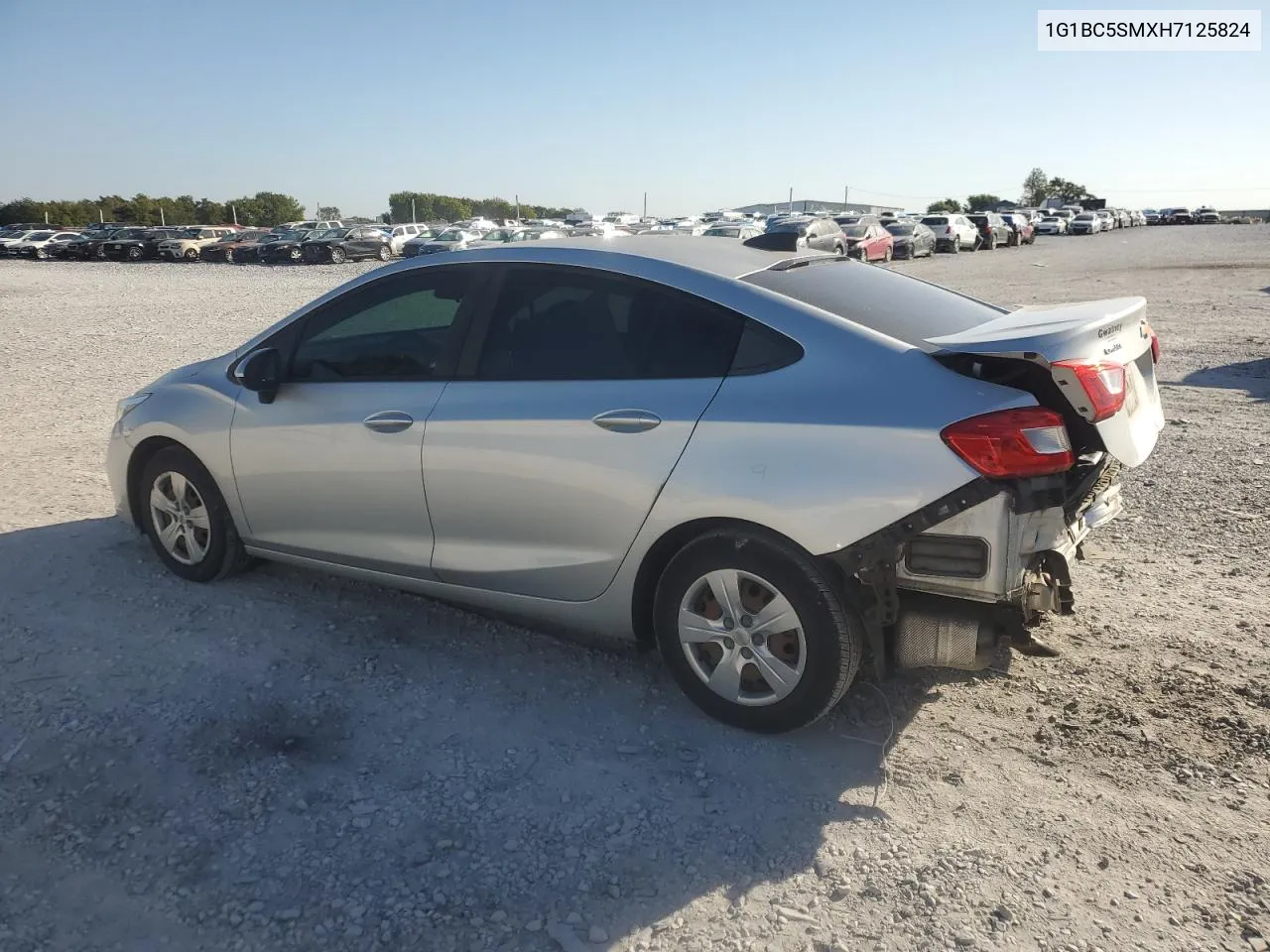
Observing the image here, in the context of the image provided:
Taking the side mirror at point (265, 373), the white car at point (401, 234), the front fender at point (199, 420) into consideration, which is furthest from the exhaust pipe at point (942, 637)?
the white car at point (401, 234)

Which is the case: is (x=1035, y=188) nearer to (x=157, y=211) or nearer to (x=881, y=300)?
(x=157, y=211)

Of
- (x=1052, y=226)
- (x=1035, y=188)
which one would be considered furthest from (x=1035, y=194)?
(x=1052, y=226)

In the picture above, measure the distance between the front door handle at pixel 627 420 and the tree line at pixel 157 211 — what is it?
7456cm

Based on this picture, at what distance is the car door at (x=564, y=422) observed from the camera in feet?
11.6

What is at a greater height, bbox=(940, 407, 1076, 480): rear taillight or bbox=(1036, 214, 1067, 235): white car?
bbox=(1036, 214, 1067, 235): white car

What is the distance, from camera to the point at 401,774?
132 inches

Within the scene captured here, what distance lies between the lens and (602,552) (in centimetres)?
367

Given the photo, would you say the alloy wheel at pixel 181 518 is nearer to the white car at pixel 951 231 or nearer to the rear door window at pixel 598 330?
the rear door window at pixel 598 330

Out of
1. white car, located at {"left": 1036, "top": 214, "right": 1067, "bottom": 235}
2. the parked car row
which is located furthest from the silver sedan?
white car, located at {"left": 1036, "top": 214, "right": 1067, "bottom": 235}

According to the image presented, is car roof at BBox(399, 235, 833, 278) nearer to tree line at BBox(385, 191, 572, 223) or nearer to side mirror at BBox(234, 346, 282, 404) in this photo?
side mirror at BBox(234, 346, 282, 404)

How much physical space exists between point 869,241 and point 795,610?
3181 cm

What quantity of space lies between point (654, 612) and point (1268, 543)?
3.56 meters

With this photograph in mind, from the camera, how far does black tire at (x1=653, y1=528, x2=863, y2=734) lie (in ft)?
10.7

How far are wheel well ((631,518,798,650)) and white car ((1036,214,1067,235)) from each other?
6552 centimetres
